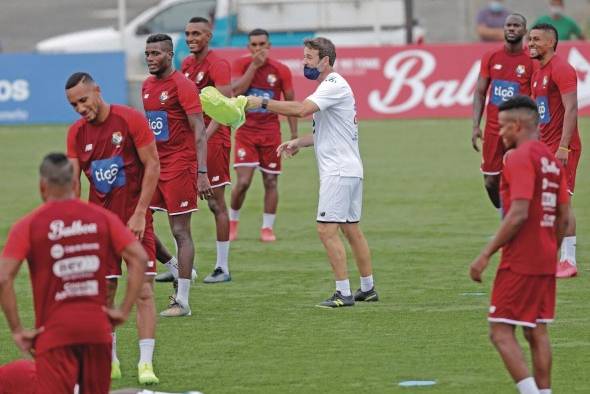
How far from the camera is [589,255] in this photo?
14.5m

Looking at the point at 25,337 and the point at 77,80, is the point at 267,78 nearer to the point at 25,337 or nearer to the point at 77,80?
the point at 77,80

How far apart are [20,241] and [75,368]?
0.74 m

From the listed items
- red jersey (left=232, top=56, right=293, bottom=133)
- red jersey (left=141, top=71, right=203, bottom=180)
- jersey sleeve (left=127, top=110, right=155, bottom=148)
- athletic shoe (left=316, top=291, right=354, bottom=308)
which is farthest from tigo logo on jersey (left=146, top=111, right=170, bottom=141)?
red jersey (left=232, top=56, right=293, bottom=133)

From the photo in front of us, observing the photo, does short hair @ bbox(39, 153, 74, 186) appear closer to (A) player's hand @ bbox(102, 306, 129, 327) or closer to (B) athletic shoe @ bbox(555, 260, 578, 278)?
(A) player's hand @ bbox(102, 306, 129, 327)

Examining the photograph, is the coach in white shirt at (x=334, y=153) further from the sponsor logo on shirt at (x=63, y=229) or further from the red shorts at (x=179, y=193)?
the sponsor logo on shirt at (x=63, y=229)

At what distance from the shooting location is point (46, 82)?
29.3 meters

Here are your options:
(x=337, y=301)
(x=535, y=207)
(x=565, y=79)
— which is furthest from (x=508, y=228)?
(x=565, y=79)

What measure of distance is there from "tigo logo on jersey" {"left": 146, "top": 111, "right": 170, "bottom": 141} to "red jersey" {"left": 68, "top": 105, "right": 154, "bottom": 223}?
2100 millimetres

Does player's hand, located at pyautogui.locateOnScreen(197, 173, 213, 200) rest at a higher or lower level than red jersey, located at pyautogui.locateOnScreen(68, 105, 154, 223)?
lower

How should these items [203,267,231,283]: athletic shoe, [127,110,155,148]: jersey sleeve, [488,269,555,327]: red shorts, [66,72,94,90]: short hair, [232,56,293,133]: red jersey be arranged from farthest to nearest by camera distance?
[232,56,293,133]: red jersey < [203,267,231,283]: athletic shoe < [127,110,155,148]: jersey sleeve < [66,72,94,90]: short hair < [488,269,555,327]: red shorts

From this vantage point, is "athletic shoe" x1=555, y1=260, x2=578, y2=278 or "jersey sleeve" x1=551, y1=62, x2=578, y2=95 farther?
"athletic shoe" x1=555, y1=260, x2=578, y2=278

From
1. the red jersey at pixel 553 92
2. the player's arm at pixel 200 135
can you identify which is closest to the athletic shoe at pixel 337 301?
the player's arm at pixel 200 135

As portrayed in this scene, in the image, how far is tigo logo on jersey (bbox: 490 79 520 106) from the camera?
14.4 m

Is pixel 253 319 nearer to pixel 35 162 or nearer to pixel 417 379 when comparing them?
pixel 417 379
